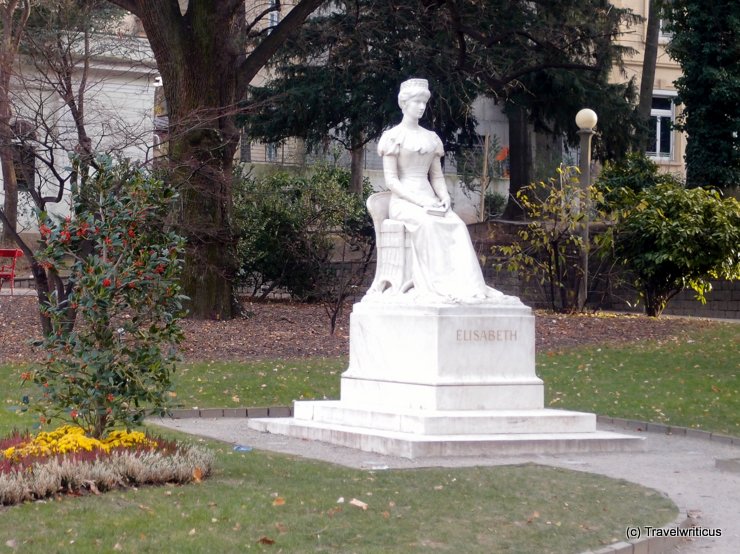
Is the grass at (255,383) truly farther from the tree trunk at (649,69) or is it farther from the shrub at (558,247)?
the tree trunk at (649,69)

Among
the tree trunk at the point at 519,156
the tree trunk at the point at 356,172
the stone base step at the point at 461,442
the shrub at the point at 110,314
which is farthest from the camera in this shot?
the tree trunk at the point at 356,172

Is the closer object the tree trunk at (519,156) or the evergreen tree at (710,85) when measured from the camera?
the evergreen tree at (710,85)

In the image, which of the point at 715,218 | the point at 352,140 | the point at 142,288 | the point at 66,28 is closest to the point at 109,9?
the point at 352,140

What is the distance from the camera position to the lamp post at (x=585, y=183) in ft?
78.7

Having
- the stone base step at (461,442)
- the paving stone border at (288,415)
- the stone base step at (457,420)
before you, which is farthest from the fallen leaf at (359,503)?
the paving stone border at (288,415)

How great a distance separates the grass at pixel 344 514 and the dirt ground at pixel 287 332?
8.80 meters

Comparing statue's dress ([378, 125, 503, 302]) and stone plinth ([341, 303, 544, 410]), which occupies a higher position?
statue's dress ([378, 125, 503, 302])

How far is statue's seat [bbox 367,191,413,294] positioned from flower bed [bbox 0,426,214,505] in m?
3.94

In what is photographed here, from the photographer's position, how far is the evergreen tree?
98.2 feet

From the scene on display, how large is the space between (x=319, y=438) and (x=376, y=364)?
3.05 feet

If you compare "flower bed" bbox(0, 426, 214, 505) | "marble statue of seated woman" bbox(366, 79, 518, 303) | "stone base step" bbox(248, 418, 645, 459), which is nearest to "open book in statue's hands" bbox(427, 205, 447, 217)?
"marble statue of seated woman" bbox(366, 79, 518, 303)

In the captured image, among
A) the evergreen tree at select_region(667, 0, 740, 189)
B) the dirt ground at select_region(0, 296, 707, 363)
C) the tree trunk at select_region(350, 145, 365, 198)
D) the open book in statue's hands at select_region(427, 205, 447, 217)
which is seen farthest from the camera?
the tree trunk at select_region(350, 145, 365, 198)

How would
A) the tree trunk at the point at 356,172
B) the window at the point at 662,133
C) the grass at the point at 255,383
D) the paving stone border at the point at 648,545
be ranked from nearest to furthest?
the paving stone border at the point at 648,545
the grass at the point at 255,383
the tree trunk at the point at 356,172
the window at the point at 662,133

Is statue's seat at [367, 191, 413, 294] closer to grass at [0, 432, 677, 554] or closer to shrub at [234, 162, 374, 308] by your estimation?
grass at [0, 432, 677, 554]
